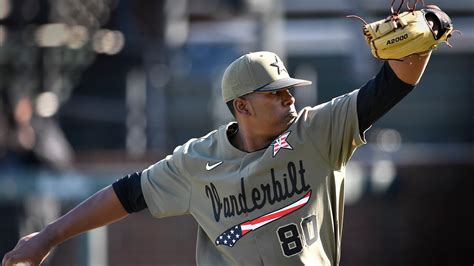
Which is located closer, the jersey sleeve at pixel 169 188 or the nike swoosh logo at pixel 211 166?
the nike swoosh logo at pixel 211 166

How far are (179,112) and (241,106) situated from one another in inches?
370

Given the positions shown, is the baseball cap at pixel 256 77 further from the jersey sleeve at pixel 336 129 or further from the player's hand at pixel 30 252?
the player's hand at pixel 30 252

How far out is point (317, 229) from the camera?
4461mm

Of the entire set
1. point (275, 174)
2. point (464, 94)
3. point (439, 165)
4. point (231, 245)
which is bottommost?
point (464, 94)

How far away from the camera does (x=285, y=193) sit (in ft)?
14.7

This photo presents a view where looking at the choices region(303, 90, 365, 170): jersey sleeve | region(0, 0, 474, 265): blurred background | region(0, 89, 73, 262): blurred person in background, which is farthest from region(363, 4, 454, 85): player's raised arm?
region(0, 89, 73, 262): blurred person in background

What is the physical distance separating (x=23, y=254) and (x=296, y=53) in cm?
994

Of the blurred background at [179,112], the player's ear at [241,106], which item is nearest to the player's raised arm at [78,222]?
the player's ear at [241,106]

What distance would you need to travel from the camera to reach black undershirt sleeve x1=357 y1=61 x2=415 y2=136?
4070 millimetres

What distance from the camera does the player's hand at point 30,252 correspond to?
15.7 feet

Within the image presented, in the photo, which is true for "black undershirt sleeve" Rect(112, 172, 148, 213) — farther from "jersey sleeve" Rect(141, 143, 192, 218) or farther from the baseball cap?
the baseball cap

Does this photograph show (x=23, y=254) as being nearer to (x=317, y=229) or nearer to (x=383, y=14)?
(x=317, y=229)

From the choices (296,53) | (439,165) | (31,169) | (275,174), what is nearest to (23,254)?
(275,174)

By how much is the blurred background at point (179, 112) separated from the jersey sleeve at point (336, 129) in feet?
16.6
